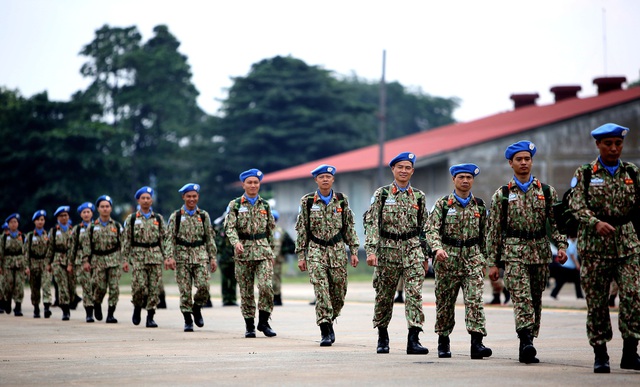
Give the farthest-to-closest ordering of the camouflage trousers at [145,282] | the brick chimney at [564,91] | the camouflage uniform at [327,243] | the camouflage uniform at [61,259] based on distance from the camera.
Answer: the brick chimney at [564,91]
the camouflage uniform at [61,259]
the camouflage trousers at [145,282]
the camouflage uniform at [327,243]

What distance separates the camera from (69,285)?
72.0 feet

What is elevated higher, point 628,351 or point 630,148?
point 630,148

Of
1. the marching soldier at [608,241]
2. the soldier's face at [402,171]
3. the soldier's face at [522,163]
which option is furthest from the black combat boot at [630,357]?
the soldier's face at [402,171]

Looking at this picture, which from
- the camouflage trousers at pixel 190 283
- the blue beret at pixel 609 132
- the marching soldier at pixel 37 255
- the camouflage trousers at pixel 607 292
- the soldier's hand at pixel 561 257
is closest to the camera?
the camouflage trousers at pixel 607 292

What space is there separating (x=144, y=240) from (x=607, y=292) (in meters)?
10.1

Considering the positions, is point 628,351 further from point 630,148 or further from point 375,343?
point 630,148

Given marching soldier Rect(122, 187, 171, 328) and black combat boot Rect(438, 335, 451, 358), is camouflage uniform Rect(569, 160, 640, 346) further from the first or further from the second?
marching soldier Rect(122, 187, 171, 328)

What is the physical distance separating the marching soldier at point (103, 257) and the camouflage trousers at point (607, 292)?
435 inches

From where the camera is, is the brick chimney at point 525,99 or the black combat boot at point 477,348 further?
the brick chimney at point 525,99

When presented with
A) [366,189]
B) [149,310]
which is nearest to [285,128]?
[366,189]

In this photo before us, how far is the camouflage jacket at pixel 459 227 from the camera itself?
11.5 metres

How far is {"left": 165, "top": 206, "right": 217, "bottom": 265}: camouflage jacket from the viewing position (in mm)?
16625

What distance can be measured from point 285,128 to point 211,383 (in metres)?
66.3

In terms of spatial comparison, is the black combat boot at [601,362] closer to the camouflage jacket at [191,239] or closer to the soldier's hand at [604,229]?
the soldier's hand at [604,229]
